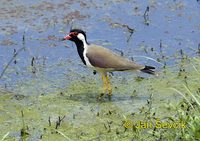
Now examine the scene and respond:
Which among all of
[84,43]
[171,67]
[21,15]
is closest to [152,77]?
[171,67]

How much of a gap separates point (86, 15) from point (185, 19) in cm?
151

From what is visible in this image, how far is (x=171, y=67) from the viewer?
324 inches

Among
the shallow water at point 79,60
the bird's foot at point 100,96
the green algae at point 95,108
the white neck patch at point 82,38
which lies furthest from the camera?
the white neck patch at point 82,38

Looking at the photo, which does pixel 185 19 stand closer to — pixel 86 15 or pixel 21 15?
pixel 86 15

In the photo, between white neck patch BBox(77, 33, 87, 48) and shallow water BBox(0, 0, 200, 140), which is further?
white neck patch BBox(77, 33, 87, 48)

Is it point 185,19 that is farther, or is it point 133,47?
point 185,19

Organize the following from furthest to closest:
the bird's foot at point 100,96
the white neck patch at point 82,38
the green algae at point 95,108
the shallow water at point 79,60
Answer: the white neck patch at point 82,38 < the bird's foot at point 100,96 < the shallow water at point 79,60 < the green algae at point 95,108

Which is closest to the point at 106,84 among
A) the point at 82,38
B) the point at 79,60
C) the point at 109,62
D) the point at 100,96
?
the point at 100,96

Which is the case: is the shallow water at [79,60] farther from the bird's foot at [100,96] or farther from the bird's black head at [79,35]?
the bird's black head at [79,35]

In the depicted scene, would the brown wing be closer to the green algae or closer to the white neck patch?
the white neck patch

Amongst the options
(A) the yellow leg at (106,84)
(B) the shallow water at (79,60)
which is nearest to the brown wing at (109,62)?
(A) the yellow leg at (106,84)

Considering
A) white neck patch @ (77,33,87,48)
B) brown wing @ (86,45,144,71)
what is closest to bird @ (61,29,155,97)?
brown wing @ (86,45,144,71)

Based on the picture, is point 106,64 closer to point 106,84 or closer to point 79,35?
point 106,84

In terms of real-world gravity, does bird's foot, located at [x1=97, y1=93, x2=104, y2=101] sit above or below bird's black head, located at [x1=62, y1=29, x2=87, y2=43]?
below
